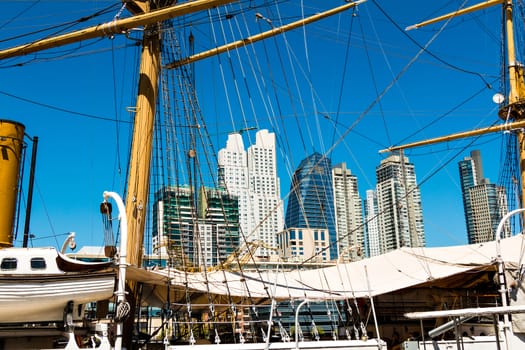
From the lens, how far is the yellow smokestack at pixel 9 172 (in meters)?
14.4

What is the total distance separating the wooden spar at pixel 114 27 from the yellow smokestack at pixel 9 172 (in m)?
3.56

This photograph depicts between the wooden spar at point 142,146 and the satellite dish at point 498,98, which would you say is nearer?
the wooden spar at point 142,146

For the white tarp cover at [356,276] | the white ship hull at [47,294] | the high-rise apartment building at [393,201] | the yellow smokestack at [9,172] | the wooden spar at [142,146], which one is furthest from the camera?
the high-rise apartment building at [393,201]

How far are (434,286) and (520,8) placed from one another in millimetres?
21866

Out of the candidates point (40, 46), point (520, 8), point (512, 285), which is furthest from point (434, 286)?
point (520, 8)

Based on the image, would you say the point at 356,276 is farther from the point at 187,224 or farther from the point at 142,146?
the point at 187,224

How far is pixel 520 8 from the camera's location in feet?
115

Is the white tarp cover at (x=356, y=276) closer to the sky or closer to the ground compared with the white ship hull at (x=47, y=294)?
closer to the sky

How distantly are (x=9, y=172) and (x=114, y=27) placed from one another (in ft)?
18.5

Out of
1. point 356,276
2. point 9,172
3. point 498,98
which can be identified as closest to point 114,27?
point 9,172

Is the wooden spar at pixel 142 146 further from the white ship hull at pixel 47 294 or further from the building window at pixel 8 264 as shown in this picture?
the building window at pixel 8 264

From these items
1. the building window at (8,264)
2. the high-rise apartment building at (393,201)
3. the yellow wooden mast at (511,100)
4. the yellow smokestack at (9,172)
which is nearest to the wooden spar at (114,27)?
the yellow smokestack at (9,172)

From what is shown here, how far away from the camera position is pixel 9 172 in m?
14.8

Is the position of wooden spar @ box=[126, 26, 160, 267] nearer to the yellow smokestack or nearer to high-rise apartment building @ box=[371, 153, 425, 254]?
the yellow smokestack
